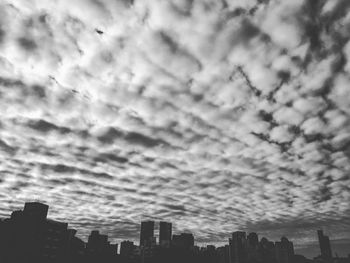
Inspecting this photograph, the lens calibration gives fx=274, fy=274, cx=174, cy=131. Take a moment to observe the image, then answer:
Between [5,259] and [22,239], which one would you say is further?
[22,239]

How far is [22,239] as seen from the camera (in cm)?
19825

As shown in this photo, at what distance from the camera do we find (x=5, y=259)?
172625 mm

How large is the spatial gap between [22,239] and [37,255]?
54.5ft

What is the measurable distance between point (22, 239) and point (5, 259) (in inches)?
1023

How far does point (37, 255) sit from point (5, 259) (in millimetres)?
24745

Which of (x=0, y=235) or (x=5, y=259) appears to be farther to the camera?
(x=0, y=235)

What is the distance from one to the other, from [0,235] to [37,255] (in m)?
28.5

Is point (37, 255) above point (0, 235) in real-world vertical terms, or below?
below

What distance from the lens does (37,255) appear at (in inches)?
7653

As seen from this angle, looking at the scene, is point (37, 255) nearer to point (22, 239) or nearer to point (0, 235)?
point (22, 239)

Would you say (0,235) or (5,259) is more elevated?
(0,235)

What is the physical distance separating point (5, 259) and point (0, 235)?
23184mm

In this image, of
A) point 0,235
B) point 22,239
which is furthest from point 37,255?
point 0,235

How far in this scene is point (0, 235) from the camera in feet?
620
